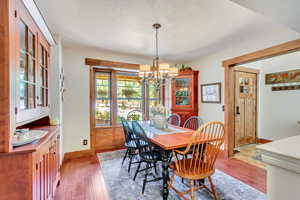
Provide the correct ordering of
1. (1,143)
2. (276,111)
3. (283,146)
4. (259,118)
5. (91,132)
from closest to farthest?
(283,146) < (1,143) < (91,132) < (276,111) < (259,118)

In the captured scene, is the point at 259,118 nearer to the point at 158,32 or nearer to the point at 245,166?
the point at 245,166

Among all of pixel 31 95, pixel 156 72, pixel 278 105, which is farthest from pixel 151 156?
pixel 278 105

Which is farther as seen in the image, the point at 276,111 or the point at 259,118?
the point at 259,118

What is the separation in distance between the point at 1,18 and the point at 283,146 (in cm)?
180

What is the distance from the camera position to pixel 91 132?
337 cm

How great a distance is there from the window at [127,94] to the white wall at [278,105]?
3067 millimetres

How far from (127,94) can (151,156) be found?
7.59 feet

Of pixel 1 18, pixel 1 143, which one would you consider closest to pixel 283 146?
pixel 1 143

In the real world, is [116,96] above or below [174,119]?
above

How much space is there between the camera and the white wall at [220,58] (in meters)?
2.33

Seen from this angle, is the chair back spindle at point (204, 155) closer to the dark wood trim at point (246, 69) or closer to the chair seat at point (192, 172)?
the chair seat at point (192, 172)

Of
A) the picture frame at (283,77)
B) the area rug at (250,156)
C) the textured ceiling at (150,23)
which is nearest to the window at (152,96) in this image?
the textured ceiling at (150,23)

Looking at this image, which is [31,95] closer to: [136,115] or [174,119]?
[136,115]

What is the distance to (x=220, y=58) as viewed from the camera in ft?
10.9
